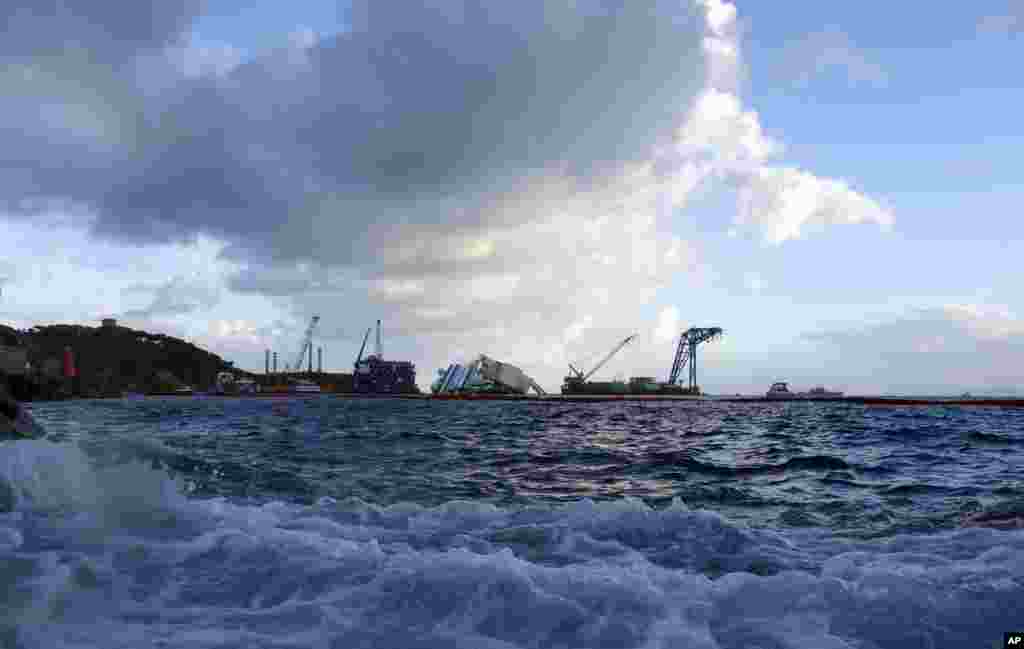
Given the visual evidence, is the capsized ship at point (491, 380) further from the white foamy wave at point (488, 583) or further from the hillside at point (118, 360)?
the white foamy wave at point (488, 583)

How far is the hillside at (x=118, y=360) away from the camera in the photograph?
155875 mm

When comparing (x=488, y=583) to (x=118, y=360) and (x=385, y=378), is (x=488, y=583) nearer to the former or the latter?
(x=385, y=378)

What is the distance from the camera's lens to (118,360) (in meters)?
176

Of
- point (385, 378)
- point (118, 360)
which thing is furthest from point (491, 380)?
point (118, 360)

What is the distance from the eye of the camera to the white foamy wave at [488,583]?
4562 millimetres

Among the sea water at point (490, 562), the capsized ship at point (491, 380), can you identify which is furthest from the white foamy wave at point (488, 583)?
the capsized ship at point (491, 380)

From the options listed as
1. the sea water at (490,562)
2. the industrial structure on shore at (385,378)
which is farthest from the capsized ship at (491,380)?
the sea water at (490,562)

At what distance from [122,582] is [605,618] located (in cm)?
382

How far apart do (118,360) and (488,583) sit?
646 ft

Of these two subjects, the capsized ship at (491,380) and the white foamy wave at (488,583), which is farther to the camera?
the capsized ship at (491,380)

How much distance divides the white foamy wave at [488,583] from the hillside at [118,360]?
517 ft

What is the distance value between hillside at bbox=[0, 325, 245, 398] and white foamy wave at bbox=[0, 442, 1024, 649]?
157627 mm

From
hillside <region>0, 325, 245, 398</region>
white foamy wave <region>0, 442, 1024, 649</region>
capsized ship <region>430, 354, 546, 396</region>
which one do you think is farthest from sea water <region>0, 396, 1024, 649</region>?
hillside <region>0, 325, 245, 398</region>

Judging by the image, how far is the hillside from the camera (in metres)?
156
